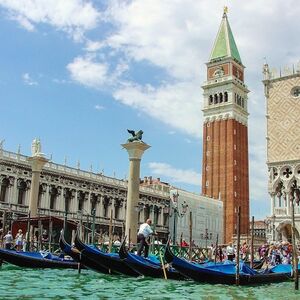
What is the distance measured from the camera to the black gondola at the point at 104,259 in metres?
13.0

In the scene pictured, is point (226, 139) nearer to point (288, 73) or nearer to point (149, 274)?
point (288, 73)

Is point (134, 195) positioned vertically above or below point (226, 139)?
below

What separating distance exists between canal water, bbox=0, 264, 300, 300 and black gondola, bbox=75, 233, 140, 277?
0.37 metres

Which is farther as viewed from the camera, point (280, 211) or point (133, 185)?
point (280, 211)

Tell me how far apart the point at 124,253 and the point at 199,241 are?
33543mm

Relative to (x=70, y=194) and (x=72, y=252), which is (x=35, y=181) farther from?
(x=70, y=194)

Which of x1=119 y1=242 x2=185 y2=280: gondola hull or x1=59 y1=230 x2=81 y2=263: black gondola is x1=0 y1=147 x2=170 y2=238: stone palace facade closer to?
x1=59 y1=230 x2=81 y2=263: black gondola

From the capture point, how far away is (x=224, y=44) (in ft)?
174

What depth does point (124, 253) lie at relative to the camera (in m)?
12.6

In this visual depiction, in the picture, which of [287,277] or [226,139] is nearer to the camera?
[287,277]

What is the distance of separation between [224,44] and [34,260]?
141 feet

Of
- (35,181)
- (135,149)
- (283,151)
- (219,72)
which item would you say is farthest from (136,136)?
(219,72)

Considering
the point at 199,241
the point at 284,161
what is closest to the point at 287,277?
the point at 284,161

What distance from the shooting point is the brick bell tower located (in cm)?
4812
